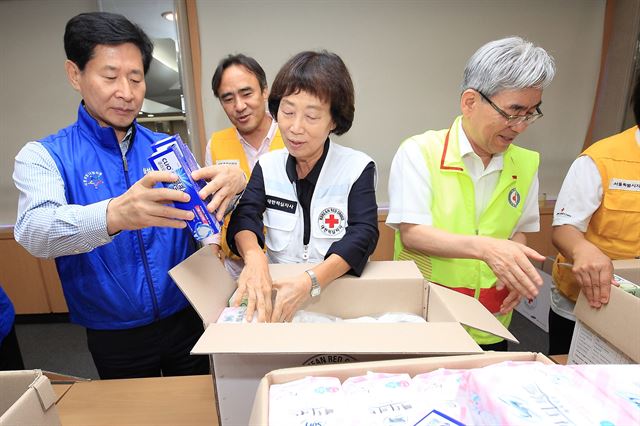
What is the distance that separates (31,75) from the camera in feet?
8.56

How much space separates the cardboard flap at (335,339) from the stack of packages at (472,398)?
42 mm

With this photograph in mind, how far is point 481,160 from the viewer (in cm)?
111

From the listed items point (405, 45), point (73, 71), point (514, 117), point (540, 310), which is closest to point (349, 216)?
point (514, 117)

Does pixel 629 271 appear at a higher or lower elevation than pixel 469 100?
lower

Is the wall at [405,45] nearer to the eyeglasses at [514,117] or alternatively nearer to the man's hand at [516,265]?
the eyeglasses at [514,117]

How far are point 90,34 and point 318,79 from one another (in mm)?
581

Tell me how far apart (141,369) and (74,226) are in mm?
512

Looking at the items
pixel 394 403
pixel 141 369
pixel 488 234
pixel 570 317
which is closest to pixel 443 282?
pixel 488 234

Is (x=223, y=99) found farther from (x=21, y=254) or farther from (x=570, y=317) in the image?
(x=21, y=254)

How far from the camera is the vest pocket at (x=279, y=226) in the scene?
3.58 ft

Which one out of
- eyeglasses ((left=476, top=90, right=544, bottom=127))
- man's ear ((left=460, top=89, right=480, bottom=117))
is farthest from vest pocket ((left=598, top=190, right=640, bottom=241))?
man's ear ((left=460, top=89, right=480, bottom=117))

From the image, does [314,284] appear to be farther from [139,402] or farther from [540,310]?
[540,310]

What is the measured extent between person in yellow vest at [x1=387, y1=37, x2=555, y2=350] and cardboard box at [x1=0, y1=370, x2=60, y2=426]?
2.96ft

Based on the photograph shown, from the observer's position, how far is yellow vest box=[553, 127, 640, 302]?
115cm
